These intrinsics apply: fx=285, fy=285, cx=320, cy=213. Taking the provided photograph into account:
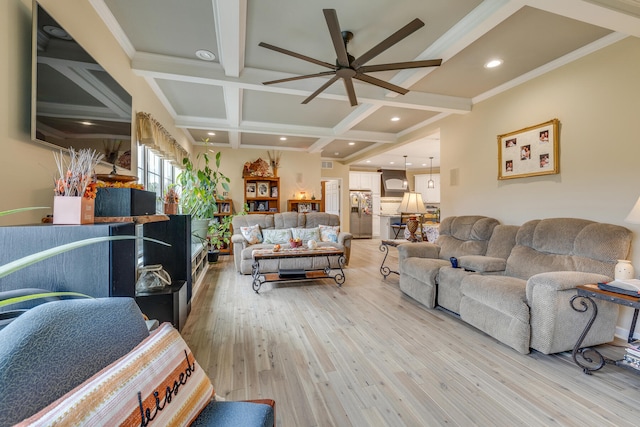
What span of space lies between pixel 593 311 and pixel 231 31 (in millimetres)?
3444

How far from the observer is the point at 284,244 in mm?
4812

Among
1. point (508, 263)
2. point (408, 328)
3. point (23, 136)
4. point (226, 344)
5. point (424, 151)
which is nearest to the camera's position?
point (23, 136)

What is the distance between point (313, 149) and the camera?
7090 mm

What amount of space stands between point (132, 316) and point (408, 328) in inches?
93.3

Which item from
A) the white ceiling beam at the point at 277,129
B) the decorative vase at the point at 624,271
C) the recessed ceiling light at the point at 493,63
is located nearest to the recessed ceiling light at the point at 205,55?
the white ceiling beam at the point at 277,129

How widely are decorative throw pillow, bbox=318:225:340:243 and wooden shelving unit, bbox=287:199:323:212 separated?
6.50ft

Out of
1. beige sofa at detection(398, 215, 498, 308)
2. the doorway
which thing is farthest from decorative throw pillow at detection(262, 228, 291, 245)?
the doorway

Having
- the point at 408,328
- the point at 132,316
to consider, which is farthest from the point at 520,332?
the point at 132,316

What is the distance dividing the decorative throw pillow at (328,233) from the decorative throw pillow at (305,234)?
0.32 ft

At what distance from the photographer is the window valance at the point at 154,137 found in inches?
119

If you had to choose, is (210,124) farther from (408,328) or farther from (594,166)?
(594,166)

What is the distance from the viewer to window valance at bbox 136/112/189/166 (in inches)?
119

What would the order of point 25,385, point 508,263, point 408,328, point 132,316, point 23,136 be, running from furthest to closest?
point 508,263
point 408,328
point 23,136
point 132,316
point 25,385

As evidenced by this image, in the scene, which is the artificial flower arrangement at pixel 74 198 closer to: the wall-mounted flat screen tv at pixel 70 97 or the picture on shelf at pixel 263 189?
the wall-mounted flat screen tv at pixel 70 97
